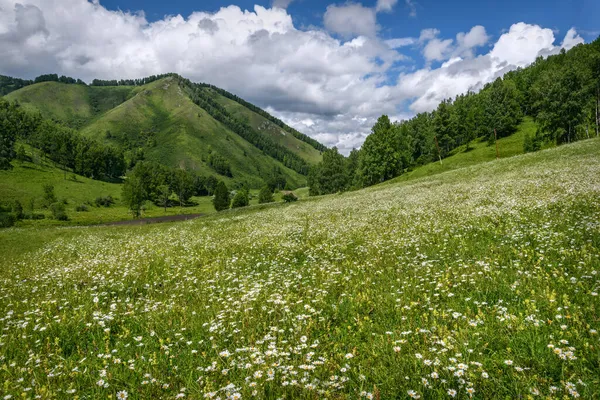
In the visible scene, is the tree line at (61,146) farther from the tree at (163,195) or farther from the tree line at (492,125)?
the tree line at (492,125)

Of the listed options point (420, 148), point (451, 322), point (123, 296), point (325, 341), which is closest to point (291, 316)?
point (325, 341)

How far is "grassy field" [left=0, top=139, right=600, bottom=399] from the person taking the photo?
14.4 feet

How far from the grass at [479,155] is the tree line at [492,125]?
3.66m

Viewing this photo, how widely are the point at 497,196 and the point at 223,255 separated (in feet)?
60.1

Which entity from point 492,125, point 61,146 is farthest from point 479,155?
point 61,146

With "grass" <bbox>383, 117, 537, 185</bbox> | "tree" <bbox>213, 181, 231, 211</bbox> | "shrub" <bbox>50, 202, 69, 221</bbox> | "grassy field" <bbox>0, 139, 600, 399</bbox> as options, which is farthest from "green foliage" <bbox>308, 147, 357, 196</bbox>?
"grassy field" <bbox>0, 139, 600, 399</bbox>

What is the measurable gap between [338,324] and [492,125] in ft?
377

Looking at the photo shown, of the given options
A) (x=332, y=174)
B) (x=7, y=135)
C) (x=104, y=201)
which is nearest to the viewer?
(x=332, y=174)

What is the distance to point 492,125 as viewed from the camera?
328 feet

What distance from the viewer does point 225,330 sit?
6.20 metres

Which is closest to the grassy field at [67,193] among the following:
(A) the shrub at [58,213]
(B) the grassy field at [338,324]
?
(A) the shrub at [58,213]

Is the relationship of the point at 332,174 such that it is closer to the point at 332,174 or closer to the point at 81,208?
the point at 332,174

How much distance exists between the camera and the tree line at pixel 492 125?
2509 inches

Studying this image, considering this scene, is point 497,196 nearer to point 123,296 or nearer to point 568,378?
point 568,378
